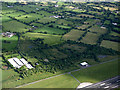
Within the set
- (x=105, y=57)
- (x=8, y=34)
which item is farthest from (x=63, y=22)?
(x=105, y=57)

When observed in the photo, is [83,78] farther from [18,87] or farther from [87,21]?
[87,21]

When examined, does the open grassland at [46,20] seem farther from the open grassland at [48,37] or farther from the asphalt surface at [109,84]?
the asphalt surface at [109,84]

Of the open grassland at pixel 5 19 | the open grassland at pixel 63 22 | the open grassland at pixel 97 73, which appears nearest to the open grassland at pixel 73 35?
the open grassland at pixel 63 22

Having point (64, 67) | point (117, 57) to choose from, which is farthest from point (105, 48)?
point (64, 67)

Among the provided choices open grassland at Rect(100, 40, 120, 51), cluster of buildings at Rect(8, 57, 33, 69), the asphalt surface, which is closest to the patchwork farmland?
open grassland at Rect(100, 40, 120, 51)

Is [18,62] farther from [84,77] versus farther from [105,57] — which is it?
[105,57]

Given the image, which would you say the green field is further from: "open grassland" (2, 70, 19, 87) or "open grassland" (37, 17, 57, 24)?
"open grassland" (37, 17, 57, 24)
